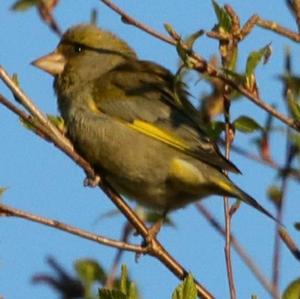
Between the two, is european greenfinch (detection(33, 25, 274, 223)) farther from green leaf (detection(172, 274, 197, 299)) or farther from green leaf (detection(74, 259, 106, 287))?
green leaf (detection(172, 274, 197, 299))

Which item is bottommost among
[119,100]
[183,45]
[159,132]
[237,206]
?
[237,206]

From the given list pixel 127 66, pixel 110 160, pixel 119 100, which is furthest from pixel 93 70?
pixel 110 160

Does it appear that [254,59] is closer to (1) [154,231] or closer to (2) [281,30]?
(2) [281,30]

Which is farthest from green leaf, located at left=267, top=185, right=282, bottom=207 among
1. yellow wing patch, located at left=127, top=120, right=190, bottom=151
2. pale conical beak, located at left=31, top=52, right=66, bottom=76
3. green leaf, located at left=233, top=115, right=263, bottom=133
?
pale conical beak, located at left=31, top=52, right=66, bottom=76

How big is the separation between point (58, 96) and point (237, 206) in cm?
185

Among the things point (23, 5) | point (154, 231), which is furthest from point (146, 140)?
point (23, 5)

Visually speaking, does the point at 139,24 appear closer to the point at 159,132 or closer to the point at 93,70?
the point at 159,132

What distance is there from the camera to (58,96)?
16.6 ft

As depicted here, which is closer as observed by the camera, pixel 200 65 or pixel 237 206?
pixel 200 65

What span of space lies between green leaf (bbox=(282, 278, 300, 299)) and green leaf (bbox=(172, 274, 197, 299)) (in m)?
0.44

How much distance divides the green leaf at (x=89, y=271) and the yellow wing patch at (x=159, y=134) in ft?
3.52

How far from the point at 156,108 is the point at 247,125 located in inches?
48.2

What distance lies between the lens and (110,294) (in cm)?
275

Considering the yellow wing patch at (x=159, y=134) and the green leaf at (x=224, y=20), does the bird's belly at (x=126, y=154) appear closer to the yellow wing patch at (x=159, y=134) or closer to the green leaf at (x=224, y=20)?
the yellow wing patch at (x=159, y=134)
